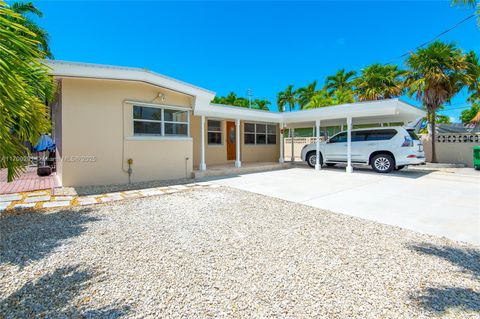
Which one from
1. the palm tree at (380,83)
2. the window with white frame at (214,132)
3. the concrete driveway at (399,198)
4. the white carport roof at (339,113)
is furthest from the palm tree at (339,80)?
the concrete driveway at (399,198)

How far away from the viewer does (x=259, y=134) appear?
1434 cm

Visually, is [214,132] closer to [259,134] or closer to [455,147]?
[259,134]

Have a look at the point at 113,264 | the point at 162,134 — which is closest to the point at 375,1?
the point at 162,134

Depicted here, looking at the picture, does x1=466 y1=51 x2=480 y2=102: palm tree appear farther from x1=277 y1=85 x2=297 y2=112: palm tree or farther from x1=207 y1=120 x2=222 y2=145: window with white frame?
x1=277 y1=85 x2=297 y2=112: palm tree

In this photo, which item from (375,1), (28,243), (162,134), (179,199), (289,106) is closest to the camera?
(28,243)

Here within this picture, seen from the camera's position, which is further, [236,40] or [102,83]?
[236,40]

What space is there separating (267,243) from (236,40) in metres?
25.1

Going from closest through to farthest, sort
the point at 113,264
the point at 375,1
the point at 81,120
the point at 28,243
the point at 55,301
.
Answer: the point at 55,301 → the point at 113,264 → the point at 28,243 → the point at 81,120 → the point at 375,1

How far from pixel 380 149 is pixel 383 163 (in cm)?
62

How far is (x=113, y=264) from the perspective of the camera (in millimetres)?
2838

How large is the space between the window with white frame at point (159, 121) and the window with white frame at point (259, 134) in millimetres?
5049

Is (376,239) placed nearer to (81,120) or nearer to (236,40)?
(81,120)

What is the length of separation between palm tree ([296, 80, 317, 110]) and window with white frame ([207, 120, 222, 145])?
2141 centimetres

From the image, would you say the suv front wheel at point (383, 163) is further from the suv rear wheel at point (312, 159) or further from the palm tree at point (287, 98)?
the palm tree at point (287, 98)
